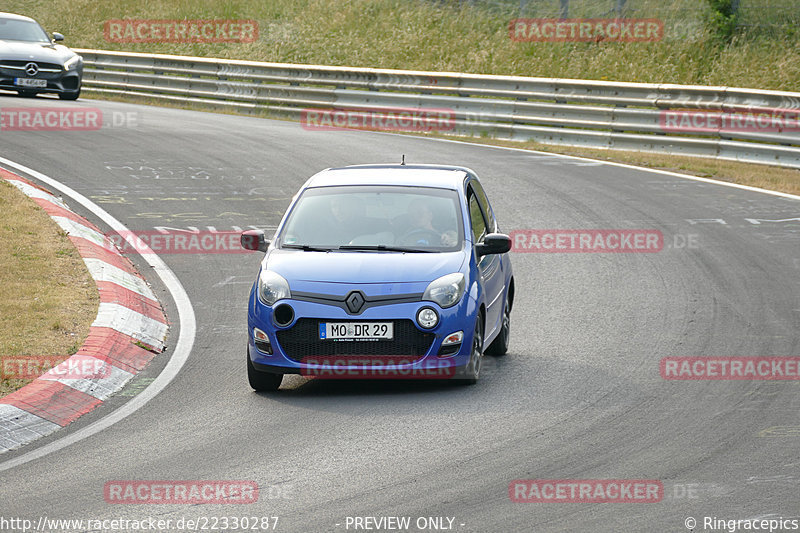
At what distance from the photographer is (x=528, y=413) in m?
7.89

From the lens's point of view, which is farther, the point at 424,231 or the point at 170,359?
the point at 170,359

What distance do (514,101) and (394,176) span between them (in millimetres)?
12968

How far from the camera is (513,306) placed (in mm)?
11625

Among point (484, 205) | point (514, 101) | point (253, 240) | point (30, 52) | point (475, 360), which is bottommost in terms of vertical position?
point (475, 360)

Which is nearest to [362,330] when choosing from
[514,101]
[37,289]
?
[37,289]

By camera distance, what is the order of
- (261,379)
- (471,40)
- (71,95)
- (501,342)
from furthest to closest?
(471,40)
(71,95)
(501,342)
(261,379)

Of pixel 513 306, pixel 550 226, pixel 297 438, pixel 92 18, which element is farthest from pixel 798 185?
pixel 92 18

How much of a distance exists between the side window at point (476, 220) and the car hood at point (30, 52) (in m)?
17.1

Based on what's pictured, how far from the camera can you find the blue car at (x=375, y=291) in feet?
27.0

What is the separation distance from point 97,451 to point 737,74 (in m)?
21.2

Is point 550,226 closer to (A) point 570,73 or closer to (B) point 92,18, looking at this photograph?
(A) point 570,73

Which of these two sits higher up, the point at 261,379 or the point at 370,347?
the point at 370,347

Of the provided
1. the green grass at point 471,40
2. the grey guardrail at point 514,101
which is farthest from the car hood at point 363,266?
the green grass at point 471,40

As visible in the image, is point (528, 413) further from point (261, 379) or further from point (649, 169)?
point (649, 169)
